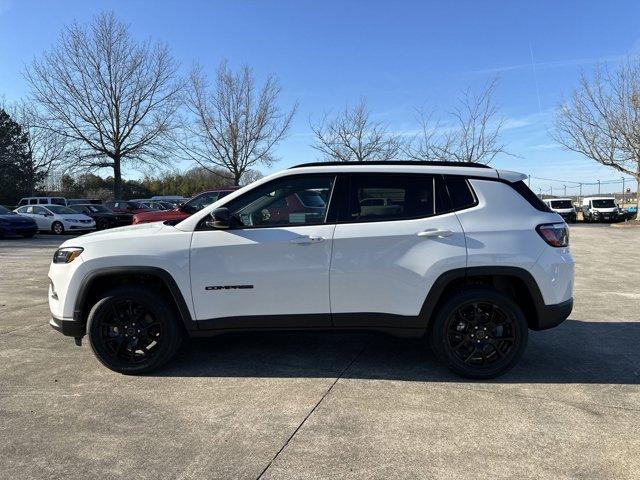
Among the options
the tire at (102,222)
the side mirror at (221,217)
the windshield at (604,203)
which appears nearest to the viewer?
the side mirror at (221,217)

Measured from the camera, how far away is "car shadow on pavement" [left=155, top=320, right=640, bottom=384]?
14.1 ft

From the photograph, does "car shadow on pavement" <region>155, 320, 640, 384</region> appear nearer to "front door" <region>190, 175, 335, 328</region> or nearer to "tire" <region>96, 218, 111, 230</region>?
"front door" <region>190, 175, 335, 328</region>

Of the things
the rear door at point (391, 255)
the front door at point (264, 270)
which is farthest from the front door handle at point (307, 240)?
the rear door at point (391, 255)

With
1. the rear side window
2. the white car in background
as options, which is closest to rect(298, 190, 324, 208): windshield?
the rear side window

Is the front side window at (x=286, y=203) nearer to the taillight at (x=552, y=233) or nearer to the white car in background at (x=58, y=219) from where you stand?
the taillight at (x=552, y=233)

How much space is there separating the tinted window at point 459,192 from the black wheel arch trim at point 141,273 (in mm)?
2427

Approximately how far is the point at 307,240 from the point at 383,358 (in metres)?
1.48

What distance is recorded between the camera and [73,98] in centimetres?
3142

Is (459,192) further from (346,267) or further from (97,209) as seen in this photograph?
(97,209)

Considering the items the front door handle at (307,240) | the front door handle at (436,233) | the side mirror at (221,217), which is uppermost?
the side mirror at (221,217)

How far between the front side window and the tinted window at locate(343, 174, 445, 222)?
25cm

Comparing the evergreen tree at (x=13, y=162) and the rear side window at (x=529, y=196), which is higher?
the evergreen tree at (x=13, y=162)

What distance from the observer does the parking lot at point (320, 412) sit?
2.92 meters

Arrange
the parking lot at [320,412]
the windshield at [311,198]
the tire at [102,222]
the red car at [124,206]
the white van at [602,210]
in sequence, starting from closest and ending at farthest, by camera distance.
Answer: the parking lot at [320,412] → the windshield at [311,198] → the tire at [102,222] → the red car at [124,206] → the white van at [602,210]
